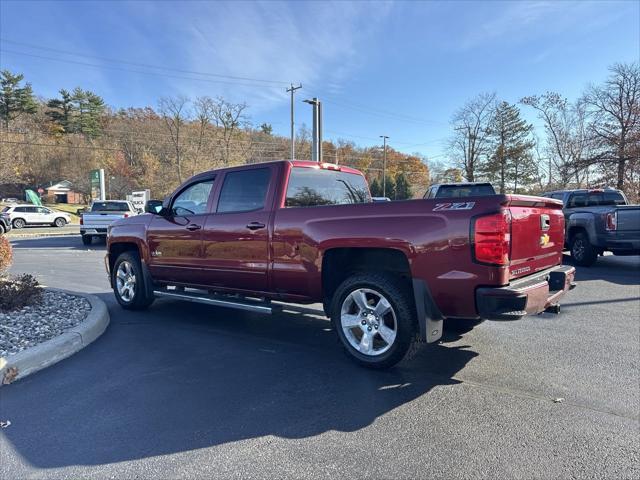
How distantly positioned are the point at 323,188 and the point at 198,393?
270 centimetres

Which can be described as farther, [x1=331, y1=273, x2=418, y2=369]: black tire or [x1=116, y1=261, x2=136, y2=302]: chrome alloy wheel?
[x1=116, y1=261, x2=136, y2=302]: chrome alloy wheel

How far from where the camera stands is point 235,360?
13.9ft

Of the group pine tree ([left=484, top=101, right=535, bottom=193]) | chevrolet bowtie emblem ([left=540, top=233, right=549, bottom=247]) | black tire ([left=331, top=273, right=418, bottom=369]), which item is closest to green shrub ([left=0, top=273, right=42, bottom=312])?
black tire ([left=331, top=273, right=418, bottom=369])

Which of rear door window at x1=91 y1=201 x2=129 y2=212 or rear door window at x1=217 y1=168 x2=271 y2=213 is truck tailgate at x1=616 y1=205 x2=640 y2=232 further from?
rear door window at x1=91 y1=201 x2=129 y2=212

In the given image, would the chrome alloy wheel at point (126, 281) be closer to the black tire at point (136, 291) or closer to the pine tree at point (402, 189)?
the black tire at point (136, 291)

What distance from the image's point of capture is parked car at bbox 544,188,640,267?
945cm

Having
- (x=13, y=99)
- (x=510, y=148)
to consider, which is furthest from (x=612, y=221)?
(x=13, y=99)

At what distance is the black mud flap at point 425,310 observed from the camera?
349 centimetres

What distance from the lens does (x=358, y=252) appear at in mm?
4137

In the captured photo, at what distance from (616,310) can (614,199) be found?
24.9ft

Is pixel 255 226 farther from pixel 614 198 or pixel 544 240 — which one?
pixel 614 198

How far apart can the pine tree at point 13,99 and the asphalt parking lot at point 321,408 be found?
74186 millimetres

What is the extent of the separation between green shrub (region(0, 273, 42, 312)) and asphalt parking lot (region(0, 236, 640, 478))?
1.44 m

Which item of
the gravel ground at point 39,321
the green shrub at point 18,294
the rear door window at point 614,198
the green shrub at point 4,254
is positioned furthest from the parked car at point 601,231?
the green shrub at point 4,254
